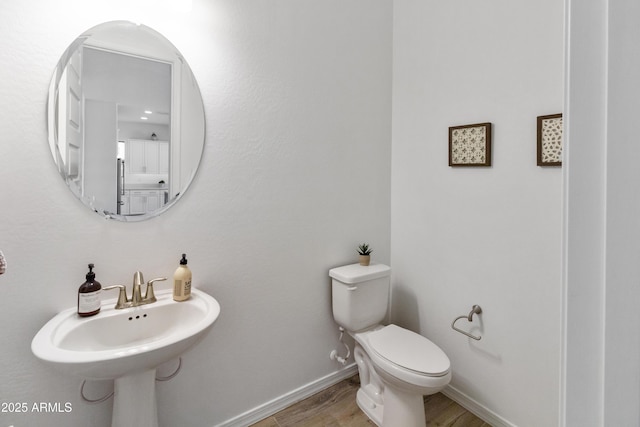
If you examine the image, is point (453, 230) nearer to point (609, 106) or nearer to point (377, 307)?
point (377, 307)

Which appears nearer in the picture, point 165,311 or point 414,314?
point 165,311

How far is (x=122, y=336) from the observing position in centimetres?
128

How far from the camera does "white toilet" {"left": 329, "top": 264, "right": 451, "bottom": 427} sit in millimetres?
1494

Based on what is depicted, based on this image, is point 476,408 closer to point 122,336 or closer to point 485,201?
point 485,201

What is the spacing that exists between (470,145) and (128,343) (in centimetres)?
198

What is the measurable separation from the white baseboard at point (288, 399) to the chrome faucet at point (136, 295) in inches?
31.8

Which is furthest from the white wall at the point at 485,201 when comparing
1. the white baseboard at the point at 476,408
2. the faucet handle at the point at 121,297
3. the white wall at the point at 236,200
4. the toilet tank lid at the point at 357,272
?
the faucet handle at the point at 121,297

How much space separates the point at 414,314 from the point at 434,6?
2.04 metres

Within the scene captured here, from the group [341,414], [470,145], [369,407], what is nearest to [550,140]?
[470,145]

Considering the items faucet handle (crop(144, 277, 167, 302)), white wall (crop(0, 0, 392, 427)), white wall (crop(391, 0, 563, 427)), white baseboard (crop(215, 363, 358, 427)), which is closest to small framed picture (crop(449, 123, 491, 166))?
white wall (crop(391, 0, 563, 427))

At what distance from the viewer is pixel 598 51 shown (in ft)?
0.94

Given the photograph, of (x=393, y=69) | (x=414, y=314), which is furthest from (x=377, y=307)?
(x=393, y=69)

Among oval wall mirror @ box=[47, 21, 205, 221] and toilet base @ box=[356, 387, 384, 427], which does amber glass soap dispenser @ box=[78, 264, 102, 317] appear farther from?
toilet base @ box=[356, 387, 384, 427]

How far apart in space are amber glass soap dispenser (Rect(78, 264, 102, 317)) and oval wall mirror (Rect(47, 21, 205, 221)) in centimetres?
28
